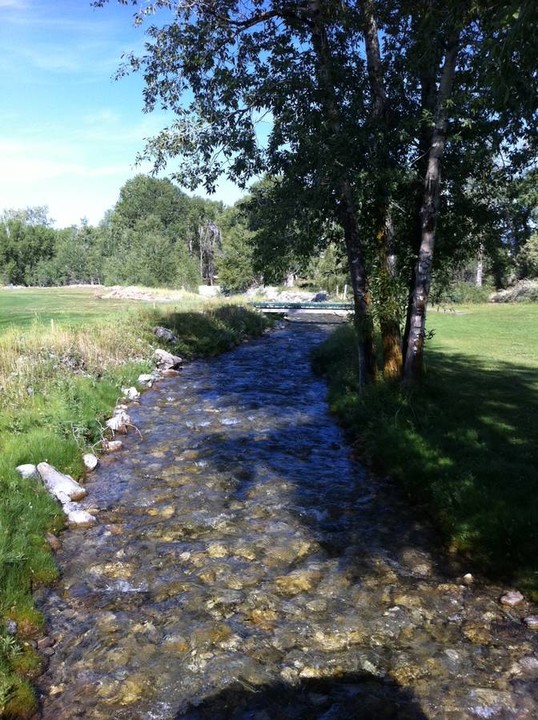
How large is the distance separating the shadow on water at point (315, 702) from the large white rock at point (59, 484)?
5016 mm

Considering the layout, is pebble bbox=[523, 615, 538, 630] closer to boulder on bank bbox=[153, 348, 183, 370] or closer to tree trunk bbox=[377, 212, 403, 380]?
tree trunk bbox=[377, 212, 403, 380]

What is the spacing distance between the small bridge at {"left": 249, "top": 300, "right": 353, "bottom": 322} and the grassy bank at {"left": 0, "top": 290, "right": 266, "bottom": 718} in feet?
57.1

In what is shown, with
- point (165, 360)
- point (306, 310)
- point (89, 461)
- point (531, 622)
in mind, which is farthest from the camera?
point (306, 310)

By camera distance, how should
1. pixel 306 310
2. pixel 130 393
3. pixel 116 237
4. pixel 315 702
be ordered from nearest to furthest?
pixel 315 702
pixel 130 393
pixel 306 310
pixel 116 237

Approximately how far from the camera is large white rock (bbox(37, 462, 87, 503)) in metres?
8.88

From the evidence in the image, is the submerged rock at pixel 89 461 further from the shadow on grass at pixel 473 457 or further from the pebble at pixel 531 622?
the pebble at pixel 531 622

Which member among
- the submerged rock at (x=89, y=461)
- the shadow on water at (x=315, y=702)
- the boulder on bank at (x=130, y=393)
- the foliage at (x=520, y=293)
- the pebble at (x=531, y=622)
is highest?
the foliage at (x=520, y=293)

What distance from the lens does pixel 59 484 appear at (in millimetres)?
9062

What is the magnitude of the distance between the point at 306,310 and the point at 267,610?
143ft

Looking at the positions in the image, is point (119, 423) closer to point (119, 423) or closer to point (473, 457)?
point (119, 423)

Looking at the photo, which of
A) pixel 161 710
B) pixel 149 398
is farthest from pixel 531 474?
pixel 149 398

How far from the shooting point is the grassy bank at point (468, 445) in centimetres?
716

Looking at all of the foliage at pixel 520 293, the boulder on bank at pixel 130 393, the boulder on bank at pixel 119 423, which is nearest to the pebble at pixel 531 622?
the boulder on bank at pixel 119 423

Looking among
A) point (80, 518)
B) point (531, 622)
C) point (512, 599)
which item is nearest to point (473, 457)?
point (512, 599)
